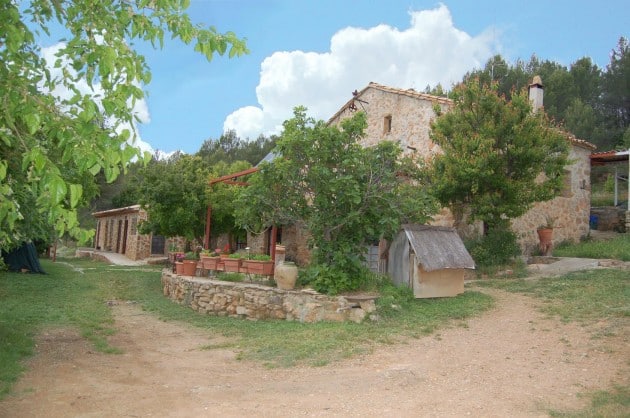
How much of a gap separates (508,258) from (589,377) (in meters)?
8.32

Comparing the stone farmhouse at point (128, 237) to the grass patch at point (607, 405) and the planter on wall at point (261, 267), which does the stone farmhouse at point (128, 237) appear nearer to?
the planter on wall at point (261, 267)

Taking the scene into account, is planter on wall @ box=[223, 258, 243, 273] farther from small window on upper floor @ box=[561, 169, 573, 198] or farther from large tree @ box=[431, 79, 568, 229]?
small window on upper floor @ box=[561, 169, 573, 198]

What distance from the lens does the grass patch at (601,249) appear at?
45.9ft

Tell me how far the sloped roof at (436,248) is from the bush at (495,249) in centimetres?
333

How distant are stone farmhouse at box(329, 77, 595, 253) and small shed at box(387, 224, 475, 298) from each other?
14.6ft

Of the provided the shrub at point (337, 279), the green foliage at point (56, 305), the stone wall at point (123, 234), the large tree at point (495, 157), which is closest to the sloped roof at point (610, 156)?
the large tree at point (495, 157)

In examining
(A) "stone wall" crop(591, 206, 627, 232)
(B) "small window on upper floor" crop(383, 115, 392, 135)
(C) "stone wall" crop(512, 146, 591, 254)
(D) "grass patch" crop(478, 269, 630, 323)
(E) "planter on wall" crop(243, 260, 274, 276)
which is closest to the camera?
(D) "grass patch" crop(478, 269, 630, 323)

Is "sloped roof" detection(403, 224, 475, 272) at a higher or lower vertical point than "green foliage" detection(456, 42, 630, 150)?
lower

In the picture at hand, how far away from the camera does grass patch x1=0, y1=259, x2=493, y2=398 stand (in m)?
6.91

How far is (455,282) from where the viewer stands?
10.4 metres

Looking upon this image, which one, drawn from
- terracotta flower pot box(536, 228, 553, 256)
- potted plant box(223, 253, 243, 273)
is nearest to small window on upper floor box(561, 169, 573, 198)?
terracotta flower pot box(536, 228, 553, 256)

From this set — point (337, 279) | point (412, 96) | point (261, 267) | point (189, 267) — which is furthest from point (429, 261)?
point (412, 96)

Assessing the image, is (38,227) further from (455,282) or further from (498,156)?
(498,156)

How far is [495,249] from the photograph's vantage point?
1343 cm
